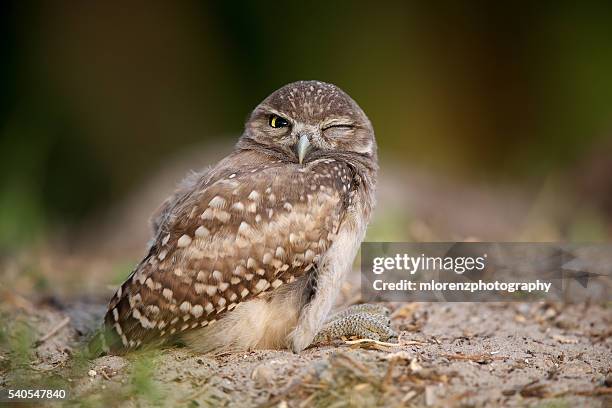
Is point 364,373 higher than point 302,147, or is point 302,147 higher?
point 302,147

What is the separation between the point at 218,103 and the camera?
1322 cm

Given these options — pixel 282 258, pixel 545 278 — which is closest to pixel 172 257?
pixel 282 258

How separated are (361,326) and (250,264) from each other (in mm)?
745

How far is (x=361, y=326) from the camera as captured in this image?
14.5 feet

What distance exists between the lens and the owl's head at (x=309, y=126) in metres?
4.98

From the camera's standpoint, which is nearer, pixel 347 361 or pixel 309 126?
pixel 347 361

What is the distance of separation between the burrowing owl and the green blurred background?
7.85 meters

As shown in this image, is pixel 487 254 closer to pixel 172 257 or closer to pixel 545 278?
pixel 545 278

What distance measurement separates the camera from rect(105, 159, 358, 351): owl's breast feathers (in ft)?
13.6

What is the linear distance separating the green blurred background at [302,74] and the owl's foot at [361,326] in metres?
7.72

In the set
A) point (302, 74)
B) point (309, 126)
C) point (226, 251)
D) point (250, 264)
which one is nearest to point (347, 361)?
point (250, 264)

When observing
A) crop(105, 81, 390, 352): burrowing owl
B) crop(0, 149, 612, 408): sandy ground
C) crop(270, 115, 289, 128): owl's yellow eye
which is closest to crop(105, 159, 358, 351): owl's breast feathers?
crop(105, 81, 390, 352): burrowing owl

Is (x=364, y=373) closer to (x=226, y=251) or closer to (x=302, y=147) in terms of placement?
(x=226, y=251)

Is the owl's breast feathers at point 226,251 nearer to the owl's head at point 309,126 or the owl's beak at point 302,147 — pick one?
the owl's beak at point 302,147
